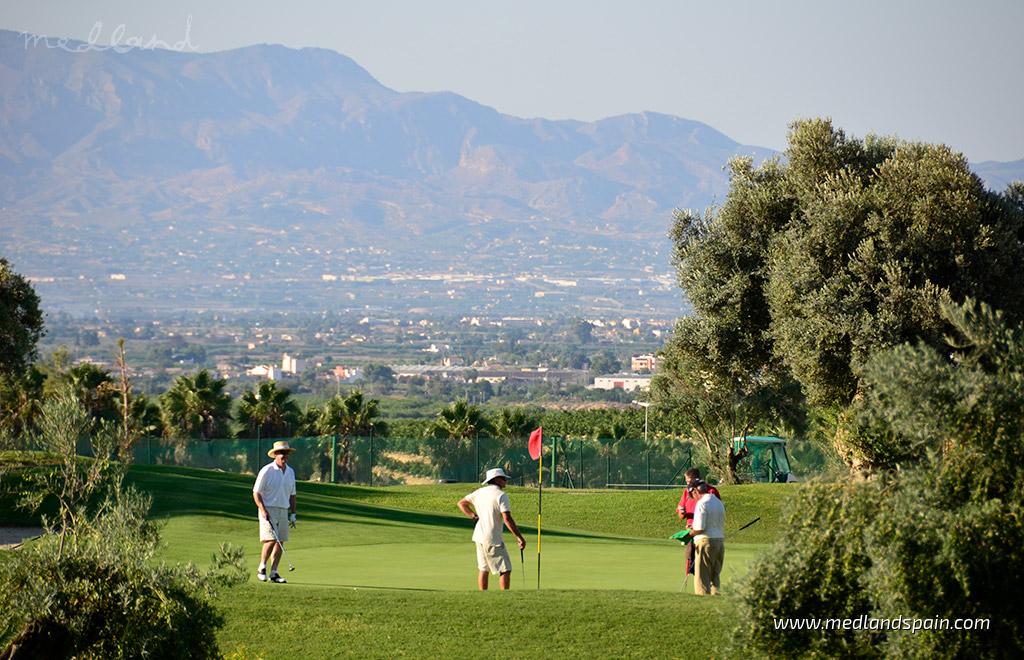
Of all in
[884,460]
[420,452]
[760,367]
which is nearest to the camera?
[884,460]

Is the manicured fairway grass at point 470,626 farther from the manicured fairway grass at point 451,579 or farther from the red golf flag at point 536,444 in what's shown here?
the red golf flag at point 536,444

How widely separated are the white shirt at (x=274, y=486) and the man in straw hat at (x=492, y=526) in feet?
6.99

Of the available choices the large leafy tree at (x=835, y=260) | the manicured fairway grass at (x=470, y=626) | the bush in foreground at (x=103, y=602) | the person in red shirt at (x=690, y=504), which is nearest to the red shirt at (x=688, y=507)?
the person in red shirt at (x=690, y=504)

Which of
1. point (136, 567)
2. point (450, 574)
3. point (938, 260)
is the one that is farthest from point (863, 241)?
point (136, 567)

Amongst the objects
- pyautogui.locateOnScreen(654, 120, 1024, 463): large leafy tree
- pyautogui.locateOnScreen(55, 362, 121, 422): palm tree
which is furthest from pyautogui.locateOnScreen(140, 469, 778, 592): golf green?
pyautogui.locateOnScreen(55, 362, 121, 422): palm tree

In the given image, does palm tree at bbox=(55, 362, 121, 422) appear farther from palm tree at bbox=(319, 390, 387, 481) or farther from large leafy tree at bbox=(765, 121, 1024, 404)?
large leafy tree at bbox=(765, 121, 1024, 404)

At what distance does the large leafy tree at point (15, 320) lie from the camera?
34.5 m

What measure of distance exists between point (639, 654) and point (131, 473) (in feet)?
74.4

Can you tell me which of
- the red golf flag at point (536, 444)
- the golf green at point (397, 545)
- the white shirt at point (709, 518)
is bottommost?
the golf green at point (397, 545)

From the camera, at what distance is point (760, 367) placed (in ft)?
93.7

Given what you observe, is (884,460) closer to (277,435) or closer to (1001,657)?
(1001,657)

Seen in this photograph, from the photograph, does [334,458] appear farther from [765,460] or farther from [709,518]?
[709,518]
